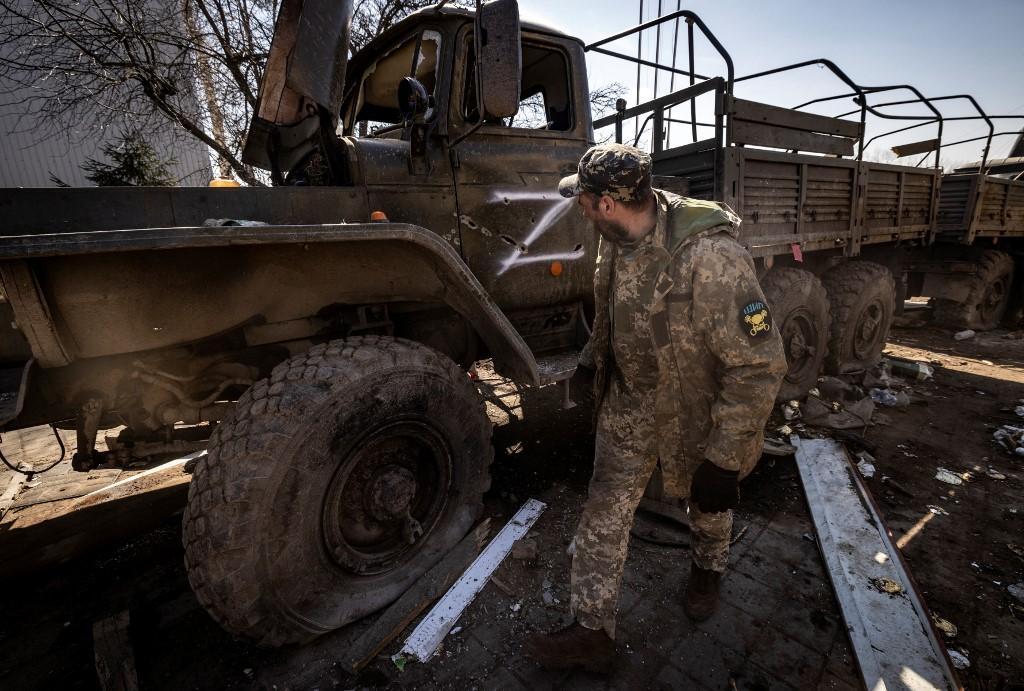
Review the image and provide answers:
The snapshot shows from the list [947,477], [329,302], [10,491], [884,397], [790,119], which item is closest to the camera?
[329,302]

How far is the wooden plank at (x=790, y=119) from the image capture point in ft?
11.1

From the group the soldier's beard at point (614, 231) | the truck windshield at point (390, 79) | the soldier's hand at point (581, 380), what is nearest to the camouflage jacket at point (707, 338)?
the soldier's beard at point (614, 231)

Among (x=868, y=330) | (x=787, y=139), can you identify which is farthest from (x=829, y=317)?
(x=787, y=139)

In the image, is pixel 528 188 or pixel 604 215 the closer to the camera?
pixel 604 215

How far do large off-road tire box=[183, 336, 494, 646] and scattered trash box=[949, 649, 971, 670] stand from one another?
201cm

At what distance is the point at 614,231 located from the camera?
67.6 inches

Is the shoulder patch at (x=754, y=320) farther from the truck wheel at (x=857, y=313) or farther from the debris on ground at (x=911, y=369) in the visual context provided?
the debris on ground at (x=911, y=369)

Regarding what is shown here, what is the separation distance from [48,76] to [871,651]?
31.6 feet

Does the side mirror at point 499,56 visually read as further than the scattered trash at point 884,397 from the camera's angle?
No

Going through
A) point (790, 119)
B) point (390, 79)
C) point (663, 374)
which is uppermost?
point (390, 79)

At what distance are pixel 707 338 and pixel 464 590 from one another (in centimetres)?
156

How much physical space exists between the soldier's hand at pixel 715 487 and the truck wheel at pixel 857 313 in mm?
3874

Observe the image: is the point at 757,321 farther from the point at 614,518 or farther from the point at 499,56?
the point at 499,56

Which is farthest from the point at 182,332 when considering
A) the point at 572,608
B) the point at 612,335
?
the point at 572,608
